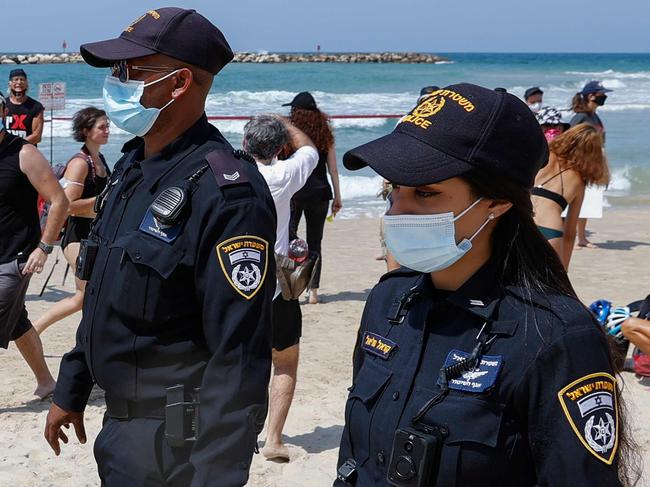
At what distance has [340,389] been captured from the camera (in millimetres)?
5984

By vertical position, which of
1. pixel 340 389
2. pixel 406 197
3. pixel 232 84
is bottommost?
pixel 232 84

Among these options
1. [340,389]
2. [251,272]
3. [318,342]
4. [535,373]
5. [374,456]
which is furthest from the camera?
[318,342]

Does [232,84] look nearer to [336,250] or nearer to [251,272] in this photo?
[336,250]

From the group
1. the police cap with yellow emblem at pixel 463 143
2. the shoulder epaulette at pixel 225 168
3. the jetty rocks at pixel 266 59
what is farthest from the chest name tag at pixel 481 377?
the jetty rocks at pixel 266 59

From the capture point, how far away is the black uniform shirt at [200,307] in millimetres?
2469

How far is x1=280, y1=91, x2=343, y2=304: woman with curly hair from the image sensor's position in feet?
23.8

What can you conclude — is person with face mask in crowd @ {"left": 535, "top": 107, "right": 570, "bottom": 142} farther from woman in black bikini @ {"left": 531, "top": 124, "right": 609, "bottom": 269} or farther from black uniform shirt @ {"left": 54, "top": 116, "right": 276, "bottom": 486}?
black uniform shirt @ {"left": 54, "top": 116, "right": 276, "bottom": 486}

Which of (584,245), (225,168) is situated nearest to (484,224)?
(225,168)

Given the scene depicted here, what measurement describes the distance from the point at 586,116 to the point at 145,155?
26.8ft

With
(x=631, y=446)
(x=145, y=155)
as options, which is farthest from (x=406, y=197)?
(x=145, y=155)

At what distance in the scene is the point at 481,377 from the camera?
1.79 metres

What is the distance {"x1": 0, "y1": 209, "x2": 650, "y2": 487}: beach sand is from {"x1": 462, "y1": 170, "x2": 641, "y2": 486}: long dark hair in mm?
1709

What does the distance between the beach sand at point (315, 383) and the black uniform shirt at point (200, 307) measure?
5.82 ft

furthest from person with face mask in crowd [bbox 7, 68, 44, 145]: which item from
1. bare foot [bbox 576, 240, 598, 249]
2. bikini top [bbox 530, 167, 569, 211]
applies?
bikini top [bbox 530, 167, 569, 211]
